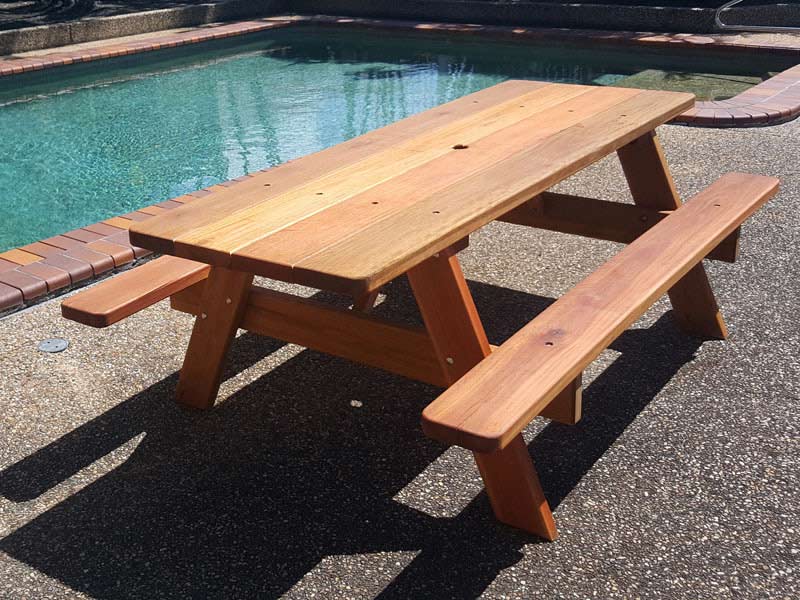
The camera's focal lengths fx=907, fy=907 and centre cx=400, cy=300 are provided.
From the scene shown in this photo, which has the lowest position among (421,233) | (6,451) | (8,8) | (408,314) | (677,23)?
(677,23)

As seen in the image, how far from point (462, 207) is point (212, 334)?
0.90 m

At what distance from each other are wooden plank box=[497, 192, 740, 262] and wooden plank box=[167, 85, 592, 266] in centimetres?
38

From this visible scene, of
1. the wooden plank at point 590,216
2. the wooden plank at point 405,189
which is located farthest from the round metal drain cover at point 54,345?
the wooden plank at point 590,216

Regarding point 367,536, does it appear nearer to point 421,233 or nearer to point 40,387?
point 421,233

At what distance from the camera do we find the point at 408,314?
3398 mm

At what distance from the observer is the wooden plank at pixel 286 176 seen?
7.06ft

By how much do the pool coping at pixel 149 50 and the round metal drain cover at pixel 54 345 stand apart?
12.5 inches

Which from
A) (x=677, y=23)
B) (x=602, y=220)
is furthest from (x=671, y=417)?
(x=677, y=23)

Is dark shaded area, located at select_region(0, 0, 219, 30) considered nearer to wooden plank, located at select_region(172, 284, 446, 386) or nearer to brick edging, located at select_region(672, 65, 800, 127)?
brick edging, located at select_region(672, 65, 800, 127)

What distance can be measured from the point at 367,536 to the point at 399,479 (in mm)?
251

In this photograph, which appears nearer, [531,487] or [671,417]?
[531,487]

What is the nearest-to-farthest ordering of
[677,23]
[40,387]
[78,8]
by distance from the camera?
[40,387] < [677,23] < [78,8]

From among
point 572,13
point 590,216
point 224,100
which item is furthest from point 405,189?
point 572,13

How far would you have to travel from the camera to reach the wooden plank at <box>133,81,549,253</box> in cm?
215
